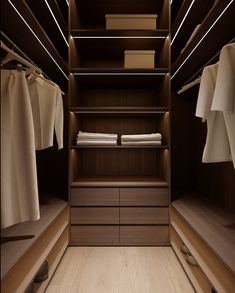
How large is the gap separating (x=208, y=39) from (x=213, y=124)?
0.64 m

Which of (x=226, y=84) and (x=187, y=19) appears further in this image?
(x=187, y=19)

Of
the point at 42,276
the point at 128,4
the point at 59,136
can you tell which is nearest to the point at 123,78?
the point at 128,4

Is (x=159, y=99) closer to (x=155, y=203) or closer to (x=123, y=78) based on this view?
(x=123, y=78)

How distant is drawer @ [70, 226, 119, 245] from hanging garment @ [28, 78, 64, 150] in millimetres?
1054

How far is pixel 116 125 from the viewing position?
3119mm

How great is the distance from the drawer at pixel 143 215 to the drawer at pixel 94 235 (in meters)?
0.14

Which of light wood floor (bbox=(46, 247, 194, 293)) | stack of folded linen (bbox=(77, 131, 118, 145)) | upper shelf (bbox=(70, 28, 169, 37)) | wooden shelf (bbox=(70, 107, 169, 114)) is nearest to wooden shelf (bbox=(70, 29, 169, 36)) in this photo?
upper shelf (bbox=(70, 28, 169, 37))

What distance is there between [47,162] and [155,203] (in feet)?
4.18

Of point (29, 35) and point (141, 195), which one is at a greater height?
point (29, 35)

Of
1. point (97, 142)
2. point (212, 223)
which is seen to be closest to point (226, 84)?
point (212, 223)

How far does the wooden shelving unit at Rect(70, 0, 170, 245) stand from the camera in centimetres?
257

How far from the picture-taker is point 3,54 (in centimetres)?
184

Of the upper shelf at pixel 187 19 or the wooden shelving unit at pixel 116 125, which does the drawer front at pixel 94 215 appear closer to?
the wooden shelving unit at pixel 116 125

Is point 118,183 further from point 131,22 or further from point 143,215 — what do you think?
point 131,22
